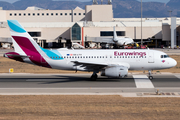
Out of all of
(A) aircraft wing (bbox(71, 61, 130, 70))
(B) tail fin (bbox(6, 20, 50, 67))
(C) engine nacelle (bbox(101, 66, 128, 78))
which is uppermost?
(B) tail fin (bbox(6, 20, 50, 67))

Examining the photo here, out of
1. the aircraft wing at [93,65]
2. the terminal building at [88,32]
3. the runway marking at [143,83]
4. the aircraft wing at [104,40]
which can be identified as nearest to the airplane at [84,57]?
the aircraft wing at [93,65]

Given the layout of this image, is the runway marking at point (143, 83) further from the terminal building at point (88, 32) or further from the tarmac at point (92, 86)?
the terminal building at point (88, 32)

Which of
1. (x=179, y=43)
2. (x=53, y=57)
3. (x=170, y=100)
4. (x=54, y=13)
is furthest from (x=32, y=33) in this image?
(x=170, y=100)

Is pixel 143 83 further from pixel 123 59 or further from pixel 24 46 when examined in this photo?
pixel 24 46

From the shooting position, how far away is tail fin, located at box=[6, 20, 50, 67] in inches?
1322

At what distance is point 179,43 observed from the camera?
132m

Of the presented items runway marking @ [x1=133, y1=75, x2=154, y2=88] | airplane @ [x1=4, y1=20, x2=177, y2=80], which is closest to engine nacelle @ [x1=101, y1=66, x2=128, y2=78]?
airplane @ [x1=4, y1=20, x2=177, y2=80]

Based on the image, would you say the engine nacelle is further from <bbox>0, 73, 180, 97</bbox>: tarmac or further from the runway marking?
the runway marking

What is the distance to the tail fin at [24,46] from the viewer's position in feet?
110

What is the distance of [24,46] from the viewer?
111 ft

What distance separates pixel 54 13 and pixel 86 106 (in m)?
156

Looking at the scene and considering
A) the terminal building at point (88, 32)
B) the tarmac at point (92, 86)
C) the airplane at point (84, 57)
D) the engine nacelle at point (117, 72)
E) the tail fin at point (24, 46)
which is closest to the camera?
the tarmac at point (92, 86)

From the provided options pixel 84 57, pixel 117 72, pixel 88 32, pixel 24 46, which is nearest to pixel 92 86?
pixel 117 72

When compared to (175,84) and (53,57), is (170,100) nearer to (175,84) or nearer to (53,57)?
(175,84)
